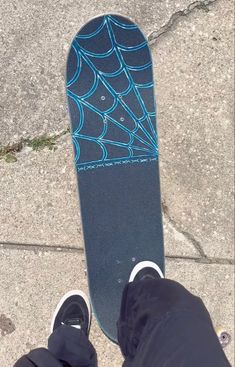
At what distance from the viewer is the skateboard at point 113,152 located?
7.35ft

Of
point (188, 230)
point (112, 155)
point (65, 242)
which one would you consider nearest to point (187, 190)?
point (188, 230)

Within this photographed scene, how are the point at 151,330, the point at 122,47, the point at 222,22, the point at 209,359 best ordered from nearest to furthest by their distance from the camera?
the point at 209,359
the point at 151,330
the point at 122,47
the point at 222,22

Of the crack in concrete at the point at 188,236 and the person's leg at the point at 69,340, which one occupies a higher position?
the crack in concrete at the point at 188,236

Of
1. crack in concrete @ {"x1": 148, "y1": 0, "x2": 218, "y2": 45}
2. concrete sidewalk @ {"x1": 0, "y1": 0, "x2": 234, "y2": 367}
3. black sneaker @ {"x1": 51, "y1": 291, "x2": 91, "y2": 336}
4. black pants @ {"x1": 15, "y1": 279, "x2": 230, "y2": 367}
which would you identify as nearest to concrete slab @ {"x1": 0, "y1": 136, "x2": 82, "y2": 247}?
concrete sidewalk @ {"x1": 0, "y1": 0, "x2": 234, "y2": 367}

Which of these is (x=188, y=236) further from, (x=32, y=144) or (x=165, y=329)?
(x=32, y=144)

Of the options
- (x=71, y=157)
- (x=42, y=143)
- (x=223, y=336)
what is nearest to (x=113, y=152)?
(x=71, y=157)

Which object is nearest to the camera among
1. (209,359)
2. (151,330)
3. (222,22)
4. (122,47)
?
(209,359)

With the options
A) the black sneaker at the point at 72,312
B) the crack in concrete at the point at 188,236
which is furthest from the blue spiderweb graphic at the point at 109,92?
the black sneaker at the point at 72,312

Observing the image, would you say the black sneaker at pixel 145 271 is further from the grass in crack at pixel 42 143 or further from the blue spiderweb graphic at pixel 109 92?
the grass in crack at pixel 42 143

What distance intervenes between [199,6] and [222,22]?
14 centimetres

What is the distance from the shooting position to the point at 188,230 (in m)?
2.43

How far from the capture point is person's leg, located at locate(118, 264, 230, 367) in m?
1.69

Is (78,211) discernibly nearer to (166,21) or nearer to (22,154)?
(22,154)

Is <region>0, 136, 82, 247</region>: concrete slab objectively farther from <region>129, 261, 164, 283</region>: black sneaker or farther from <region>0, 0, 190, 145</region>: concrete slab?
<region>129, 261, 164, 283</region>: black sneaker
